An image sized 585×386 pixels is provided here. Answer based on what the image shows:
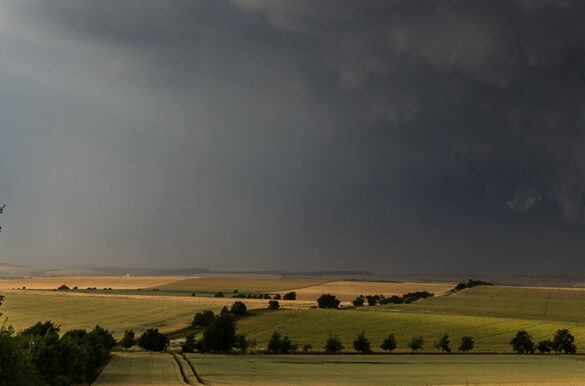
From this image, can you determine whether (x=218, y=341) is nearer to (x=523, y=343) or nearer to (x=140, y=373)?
(x=140, y=373)

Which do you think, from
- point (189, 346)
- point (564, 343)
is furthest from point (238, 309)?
point (564, 343)

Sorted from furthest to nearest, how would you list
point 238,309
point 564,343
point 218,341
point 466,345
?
point 238,309 → point 218,341 → point 564,343 → point 466,345

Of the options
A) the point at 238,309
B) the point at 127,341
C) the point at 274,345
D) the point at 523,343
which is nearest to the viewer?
the point at 523,343

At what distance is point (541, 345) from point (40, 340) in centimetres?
8485

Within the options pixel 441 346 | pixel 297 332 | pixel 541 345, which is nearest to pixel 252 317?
pixel 297 332

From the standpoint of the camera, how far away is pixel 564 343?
8819cm

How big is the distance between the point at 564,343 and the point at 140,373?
250ft

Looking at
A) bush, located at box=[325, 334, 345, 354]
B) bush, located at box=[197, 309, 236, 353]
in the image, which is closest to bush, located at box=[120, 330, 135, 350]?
bush, located at box=[197, 309, 236, 353]

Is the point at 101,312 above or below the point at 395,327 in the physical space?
below

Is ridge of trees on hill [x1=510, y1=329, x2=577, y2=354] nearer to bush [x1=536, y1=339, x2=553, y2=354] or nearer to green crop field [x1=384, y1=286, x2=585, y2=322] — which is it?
bush [x1=536, y1=339, x2=553, y2=354]

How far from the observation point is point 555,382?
4262 cm

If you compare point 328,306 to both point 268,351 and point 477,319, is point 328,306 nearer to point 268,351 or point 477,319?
point 477,319

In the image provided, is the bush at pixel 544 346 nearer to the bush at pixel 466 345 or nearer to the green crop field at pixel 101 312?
the bush at pixel 466 345

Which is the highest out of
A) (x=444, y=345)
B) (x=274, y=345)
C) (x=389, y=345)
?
(x=444, y=345)
